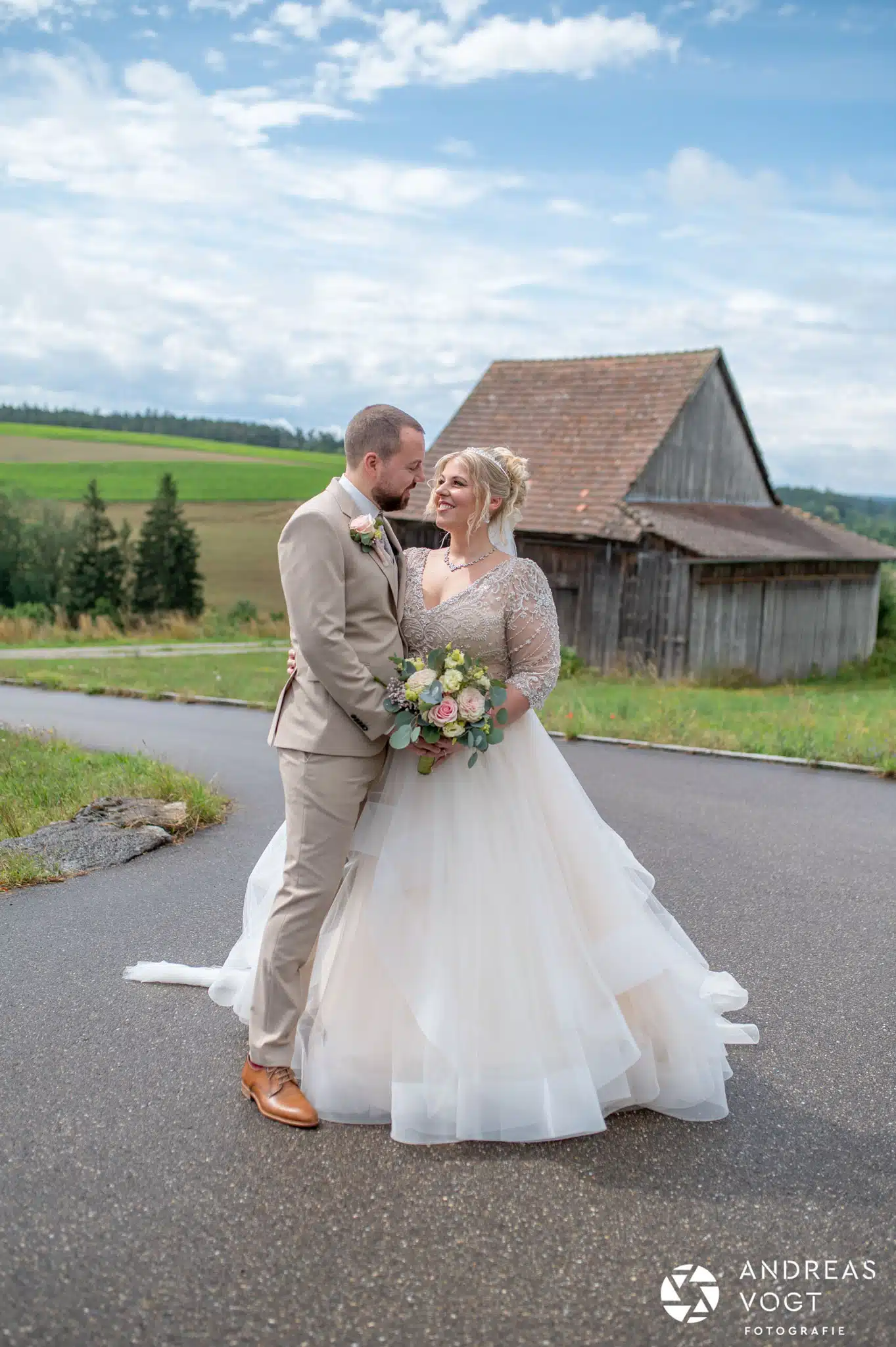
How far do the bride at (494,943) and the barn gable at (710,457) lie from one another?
2309cm

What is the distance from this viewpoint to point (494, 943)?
440 cm

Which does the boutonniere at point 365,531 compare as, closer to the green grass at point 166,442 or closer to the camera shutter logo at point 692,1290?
the camera shutter logo at point 692,1290

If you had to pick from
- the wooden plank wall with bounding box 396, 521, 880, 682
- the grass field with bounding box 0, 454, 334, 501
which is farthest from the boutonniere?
the grass field with bounding box 0, 454, 334, 501

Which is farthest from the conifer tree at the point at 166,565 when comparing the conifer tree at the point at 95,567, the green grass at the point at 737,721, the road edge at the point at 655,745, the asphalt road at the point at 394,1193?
the asphalt road at the point at 394,1193

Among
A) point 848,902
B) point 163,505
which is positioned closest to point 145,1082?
point 848,902

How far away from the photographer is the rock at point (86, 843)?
801 centimetres

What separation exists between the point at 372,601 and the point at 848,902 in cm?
431

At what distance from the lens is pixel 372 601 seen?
4.51 meters

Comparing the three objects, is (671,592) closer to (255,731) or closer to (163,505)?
(255,731)

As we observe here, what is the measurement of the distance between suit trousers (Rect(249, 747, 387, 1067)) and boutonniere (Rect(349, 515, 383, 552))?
2.54ft

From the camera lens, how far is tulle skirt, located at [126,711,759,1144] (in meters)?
4.26

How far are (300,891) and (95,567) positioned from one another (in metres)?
44.3

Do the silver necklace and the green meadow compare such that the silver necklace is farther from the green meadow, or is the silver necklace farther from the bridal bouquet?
the green meadow

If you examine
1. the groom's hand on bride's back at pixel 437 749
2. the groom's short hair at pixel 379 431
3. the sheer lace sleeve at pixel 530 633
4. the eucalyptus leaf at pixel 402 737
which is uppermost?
the groom's short hair at pixel 379 431
